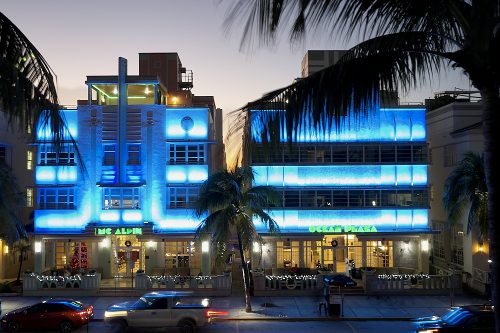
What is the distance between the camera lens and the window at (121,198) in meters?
33.7

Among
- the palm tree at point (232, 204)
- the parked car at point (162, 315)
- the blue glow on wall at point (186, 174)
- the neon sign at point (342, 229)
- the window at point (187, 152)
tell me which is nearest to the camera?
the parked car at point (162, 315)

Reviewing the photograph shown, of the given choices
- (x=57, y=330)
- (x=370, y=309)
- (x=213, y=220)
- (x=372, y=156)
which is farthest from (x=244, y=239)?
→ (x=372, y=156)

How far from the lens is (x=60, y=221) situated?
111 ft

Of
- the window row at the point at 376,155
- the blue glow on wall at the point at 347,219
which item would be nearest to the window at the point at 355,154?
the window row at the point at 376,155

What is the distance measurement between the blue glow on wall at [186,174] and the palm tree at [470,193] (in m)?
14.7

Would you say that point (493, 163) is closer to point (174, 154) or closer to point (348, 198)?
point (348, 198)

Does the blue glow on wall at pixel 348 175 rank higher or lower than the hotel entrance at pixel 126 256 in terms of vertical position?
higher

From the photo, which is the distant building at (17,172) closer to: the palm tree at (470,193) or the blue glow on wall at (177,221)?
the blue glow on wall at (177,221)

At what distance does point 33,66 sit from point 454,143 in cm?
3200

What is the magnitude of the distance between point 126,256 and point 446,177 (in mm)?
21742

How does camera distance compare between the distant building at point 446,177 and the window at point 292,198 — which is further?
the window at point 292,198

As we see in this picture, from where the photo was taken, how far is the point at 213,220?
1039 inches

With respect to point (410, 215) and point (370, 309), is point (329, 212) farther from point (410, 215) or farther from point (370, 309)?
point (370, 309)

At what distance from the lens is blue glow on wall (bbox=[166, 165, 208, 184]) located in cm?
3381
